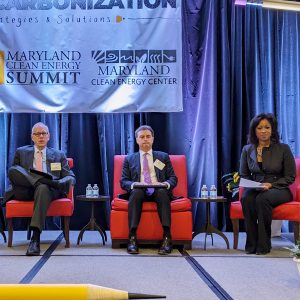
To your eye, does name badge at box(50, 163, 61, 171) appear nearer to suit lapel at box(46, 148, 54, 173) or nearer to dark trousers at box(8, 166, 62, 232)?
suit lapel at box(46, 148, 54, 173)

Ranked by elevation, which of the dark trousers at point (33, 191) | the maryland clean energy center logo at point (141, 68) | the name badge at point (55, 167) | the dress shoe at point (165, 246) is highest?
the maryland clean energy center logo at point (141, 68)

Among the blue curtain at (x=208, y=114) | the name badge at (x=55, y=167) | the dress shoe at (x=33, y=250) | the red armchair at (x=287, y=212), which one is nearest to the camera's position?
the dress shoe at (x=33, y=250)

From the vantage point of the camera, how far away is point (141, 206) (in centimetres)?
407

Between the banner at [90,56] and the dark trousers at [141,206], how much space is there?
1.22 metres

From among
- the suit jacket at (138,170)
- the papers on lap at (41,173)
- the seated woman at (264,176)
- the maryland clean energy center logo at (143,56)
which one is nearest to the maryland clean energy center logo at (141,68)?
the maryland clean energy center logo at (143,56)

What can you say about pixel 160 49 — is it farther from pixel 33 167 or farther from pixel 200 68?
pixel 33 167

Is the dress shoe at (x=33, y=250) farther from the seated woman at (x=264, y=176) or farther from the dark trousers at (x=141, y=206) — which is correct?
the seated woman at (x=264, y=176)

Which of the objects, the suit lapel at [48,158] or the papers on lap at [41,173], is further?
the suit lapel at [48,158]

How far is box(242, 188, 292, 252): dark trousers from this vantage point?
3879 millimetres

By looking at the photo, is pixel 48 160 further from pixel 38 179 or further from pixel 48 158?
pixel 38 179

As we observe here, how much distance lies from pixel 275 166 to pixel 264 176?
0.12 metres

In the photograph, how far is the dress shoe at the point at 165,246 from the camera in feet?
12.7

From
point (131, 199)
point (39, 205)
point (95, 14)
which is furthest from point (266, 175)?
point (95, 14)

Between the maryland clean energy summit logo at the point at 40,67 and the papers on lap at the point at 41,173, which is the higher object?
the maryland clean energy summit logo at the point at 40,67
